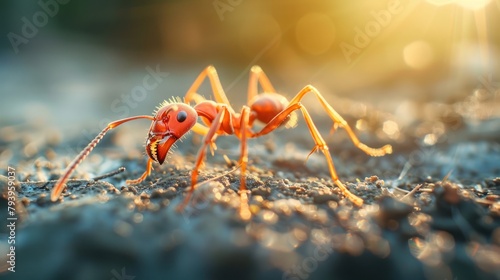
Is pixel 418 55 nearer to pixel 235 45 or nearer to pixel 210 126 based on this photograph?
pixel 235 45

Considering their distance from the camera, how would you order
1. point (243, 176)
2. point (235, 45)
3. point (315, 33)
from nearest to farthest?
1. point (243, 176)
2. point (235, 45)
3. point (315, 33)

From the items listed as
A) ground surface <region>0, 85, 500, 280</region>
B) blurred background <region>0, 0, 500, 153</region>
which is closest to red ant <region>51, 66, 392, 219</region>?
ground surface <region>0, 85, 500, 280</region>

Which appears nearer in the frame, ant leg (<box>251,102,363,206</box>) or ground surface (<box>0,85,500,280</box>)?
ground surface (<box>0,85,500,280</box>)

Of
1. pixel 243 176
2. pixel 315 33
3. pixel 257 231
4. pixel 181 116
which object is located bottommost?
pixel 257 231

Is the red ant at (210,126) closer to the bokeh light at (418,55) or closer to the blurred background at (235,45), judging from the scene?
the blurred background at (235,45)

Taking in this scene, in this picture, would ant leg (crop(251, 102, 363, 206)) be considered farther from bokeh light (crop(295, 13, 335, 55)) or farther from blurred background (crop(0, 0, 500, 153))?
bokeh light (crop(295, 13, 335, 55))

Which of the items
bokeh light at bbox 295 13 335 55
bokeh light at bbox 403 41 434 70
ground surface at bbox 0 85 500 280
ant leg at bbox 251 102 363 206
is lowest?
ground surface at bbox 0 85 500 280

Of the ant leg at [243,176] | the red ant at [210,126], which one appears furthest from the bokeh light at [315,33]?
the ant leg at [243,176]

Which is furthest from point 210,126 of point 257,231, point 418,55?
point 418,55
